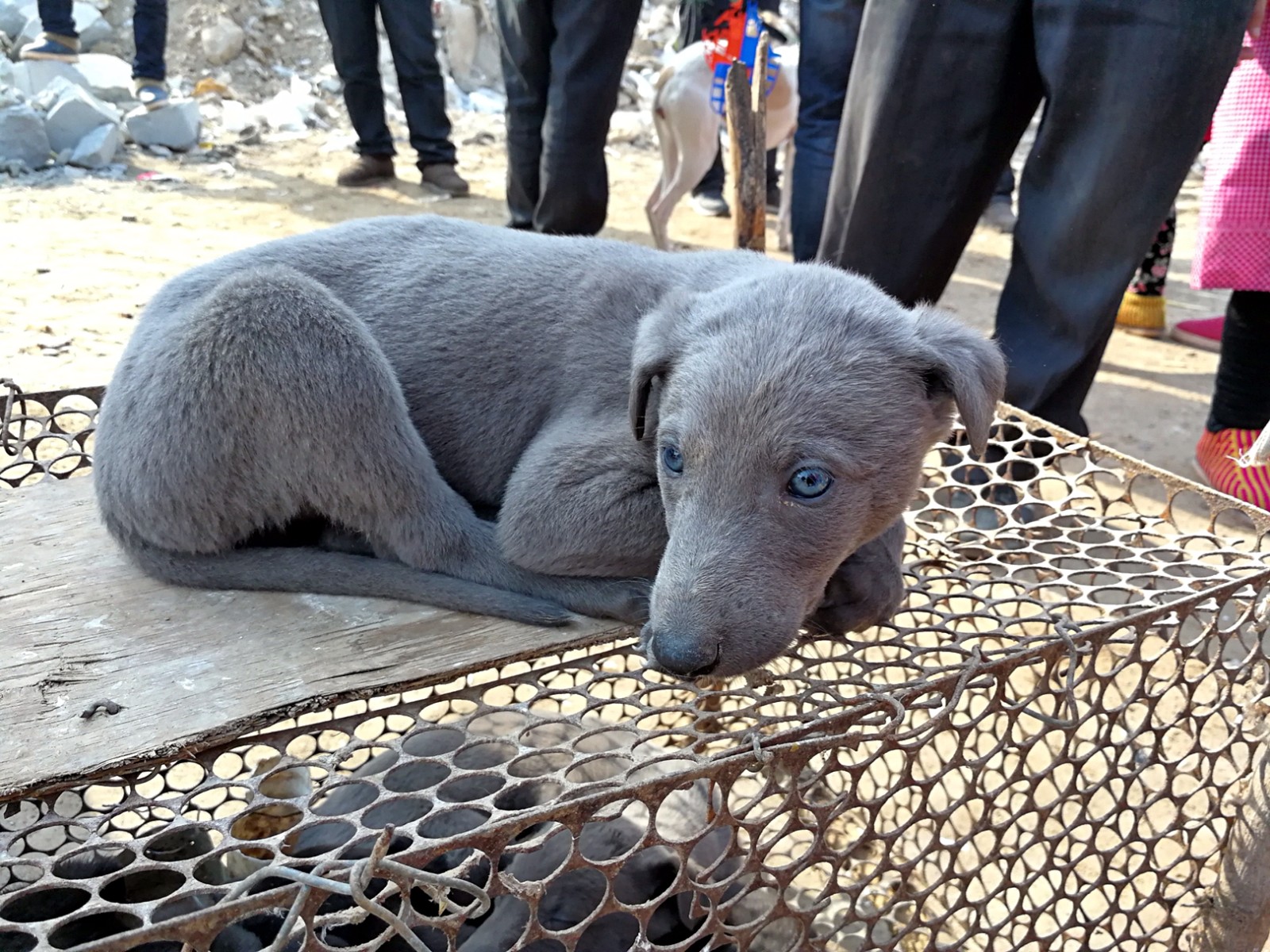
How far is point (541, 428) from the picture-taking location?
98.6 inches

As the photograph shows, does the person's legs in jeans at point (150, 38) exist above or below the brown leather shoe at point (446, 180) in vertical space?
above

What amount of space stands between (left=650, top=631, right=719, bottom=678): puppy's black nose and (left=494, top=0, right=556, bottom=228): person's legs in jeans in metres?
5.19

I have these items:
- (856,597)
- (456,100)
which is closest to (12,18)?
(456,100)

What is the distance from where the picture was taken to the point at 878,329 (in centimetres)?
196

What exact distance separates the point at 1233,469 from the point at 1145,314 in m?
3.12

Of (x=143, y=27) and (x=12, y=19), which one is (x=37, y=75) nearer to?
(x=143, y=27)

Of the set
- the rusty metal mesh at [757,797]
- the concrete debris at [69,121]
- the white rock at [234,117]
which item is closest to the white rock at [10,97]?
the concrete debris at [69,121]

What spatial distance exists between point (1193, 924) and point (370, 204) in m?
8.08

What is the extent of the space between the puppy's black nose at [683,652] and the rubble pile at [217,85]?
9.63 m

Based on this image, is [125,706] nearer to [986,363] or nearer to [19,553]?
[19,553]

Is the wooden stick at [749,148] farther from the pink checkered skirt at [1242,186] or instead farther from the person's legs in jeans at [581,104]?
the pink checkered skirt at [1242,186]

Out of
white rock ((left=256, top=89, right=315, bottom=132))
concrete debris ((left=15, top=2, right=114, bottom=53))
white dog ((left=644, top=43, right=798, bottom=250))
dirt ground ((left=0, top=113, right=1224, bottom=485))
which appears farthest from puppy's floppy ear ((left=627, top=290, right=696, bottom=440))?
concrete debris ((left=15, top=2, right=114, bottom=53))

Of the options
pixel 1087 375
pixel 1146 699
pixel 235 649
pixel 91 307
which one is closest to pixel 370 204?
pixel 91 307

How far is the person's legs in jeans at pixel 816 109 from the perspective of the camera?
5.92 m
